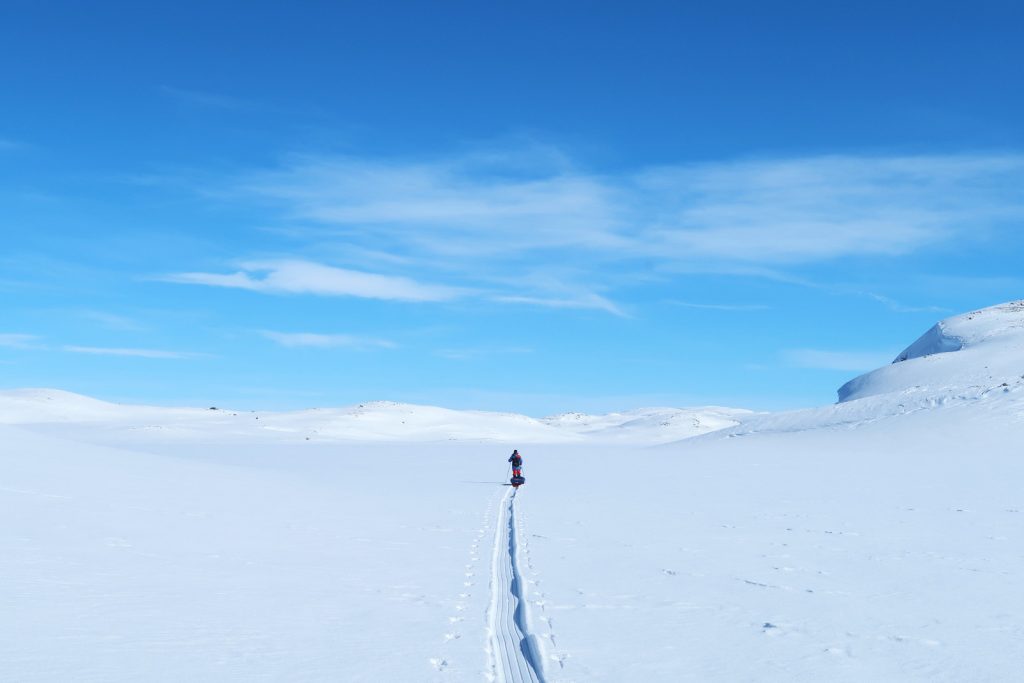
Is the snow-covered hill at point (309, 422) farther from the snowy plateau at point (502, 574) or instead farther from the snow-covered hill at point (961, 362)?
the snowy plateau at point (502, 574)

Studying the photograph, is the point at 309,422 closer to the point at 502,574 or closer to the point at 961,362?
the point at 961,362

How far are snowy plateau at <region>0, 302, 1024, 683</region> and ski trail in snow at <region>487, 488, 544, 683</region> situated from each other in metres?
0.03

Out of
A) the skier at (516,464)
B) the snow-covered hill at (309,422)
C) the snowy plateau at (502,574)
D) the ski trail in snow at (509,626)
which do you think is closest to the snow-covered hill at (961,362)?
the snowy plateau at (502,574)

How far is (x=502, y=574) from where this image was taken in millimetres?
10914

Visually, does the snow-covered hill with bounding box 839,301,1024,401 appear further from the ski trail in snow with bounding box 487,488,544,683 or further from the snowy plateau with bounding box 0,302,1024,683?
the ski trail in snow with bounding box 487,488,544,683

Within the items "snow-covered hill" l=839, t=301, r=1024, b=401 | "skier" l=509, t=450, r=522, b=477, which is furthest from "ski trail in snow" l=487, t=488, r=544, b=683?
"snow-covered hill" l=839, t=301, r=1024, b=401

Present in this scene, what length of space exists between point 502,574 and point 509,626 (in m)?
2.81

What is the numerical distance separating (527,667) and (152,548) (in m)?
7.10

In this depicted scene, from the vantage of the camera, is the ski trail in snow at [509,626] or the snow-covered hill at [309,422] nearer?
the ski trail in snow at [509,626]

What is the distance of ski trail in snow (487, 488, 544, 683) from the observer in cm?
667

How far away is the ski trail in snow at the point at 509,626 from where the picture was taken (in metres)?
6.67

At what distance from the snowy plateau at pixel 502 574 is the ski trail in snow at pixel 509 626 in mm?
33

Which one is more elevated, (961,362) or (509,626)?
(961,362)

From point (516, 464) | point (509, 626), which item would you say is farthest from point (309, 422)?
point (509, 626)
